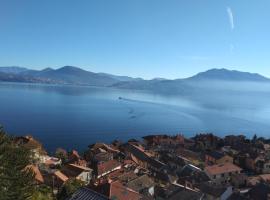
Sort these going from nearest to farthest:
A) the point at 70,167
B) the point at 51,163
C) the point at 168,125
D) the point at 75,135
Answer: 1. the point at 70,167
2. the point at 51,163
3. the point at 75,135
4. the point at 168,125

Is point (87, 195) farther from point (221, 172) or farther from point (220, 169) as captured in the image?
point (220, 169)

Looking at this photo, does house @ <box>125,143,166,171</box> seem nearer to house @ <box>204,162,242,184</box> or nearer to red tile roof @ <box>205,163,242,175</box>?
red tile roof @ <box>205,163,242,175</box>

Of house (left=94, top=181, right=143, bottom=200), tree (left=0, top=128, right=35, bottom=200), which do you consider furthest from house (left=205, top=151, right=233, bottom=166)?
tree (left=0, top=128, right=35, bottom=200)

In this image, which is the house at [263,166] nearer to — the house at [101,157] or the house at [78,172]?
the house at [101,157]

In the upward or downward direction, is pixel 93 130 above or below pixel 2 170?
below

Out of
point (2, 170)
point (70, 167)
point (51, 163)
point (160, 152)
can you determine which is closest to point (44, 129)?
point (160, 152)

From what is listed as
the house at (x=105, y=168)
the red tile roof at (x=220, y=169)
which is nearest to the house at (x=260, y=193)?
the red tile roof at (x=220, y=169)

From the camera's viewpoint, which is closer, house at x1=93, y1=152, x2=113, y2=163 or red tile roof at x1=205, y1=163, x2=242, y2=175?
red tile roof at x1=205, y1=163, x2=242, y2=175

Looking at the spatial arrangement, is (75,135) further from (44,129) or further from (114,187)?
(114,187)
